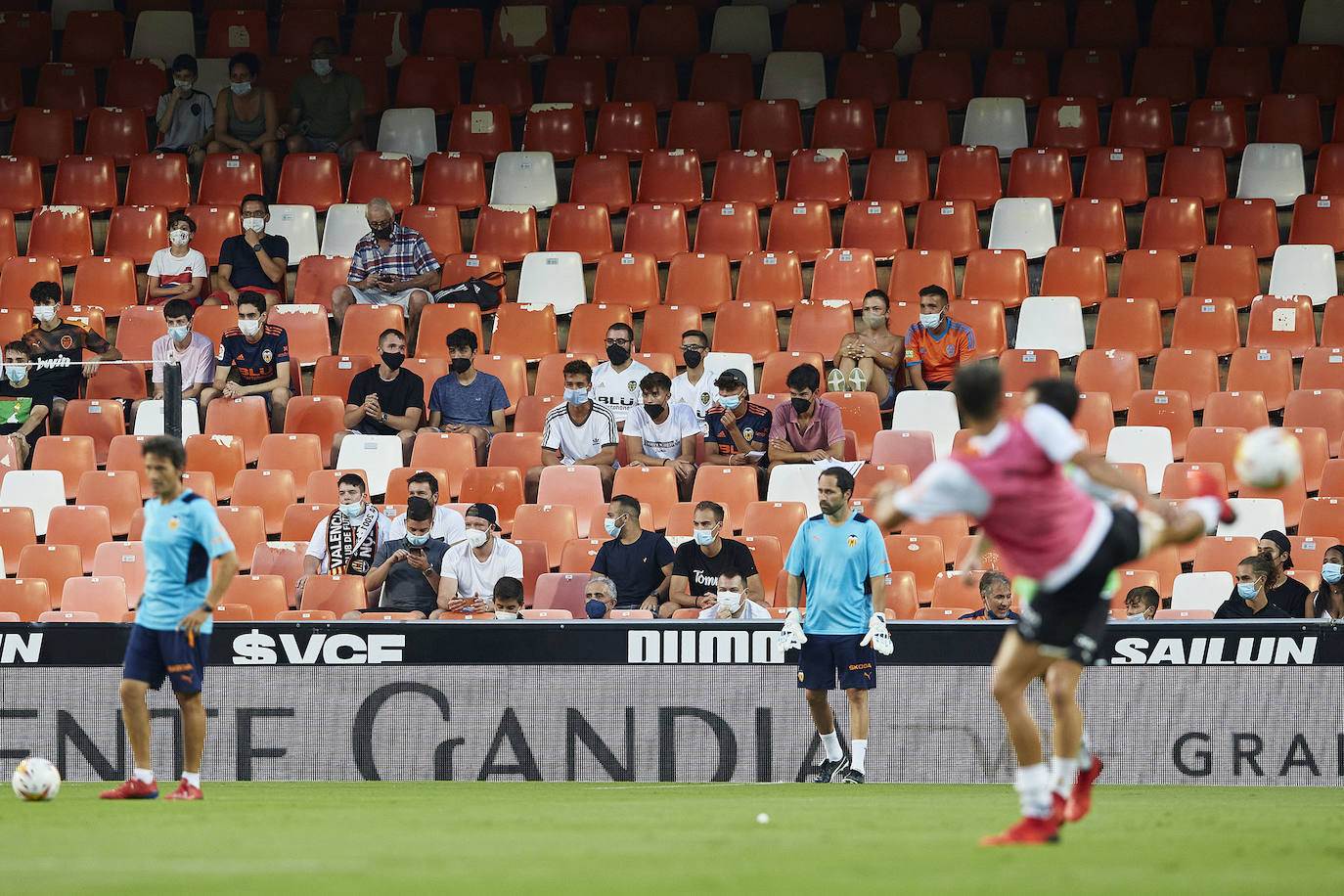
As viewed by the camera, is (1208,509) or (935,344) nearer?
(1208,509)

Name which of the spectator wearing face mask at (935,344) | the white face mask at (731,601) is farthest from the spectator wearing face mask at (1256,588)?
the spectator wearing face mask at (935,344)

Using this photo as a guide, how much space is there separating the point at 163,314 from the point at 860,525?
811cm

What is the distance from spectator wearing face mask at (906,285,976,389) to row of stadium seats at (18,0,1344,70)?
5667 mm

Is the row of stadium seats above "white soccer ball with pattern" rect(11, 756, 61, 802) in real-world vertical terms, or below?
above

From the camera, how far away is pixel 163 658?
28.7ft

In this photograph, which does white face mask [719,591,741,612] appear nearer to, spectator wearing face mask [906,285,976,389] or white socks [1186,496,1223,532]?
spectator wearing face mask [906,285,976,389]

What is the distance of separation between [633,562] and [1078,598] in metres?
6.23

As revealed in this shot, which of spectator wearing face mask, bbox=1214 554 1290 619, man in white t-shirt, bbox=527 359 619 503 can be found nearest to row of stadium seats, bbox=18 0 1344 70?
man in white t-shirt, bbox=527 359 619 503

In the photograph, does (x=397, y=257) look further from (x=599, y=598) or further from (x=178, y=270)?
(x=599, y=598)

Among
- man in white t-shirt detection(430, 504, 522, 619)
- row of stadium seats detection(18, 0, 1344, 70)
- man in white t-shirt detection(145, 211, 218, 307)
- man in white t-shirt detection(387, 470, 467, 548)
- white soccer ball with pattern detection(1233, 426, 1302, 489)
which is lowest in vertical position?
man in white t-shirt detection(430, 504, 522, 619)

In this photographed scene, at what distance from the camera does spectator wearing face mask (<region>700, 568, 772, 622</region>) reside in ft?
39.0

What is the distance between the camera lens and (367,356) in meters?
16.0

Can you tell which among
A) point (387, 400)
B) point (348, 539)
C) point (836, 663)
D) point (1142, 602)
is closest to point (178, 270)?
point (387, 400)

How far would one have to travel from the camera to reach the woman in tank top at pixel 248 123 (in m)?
18.6
